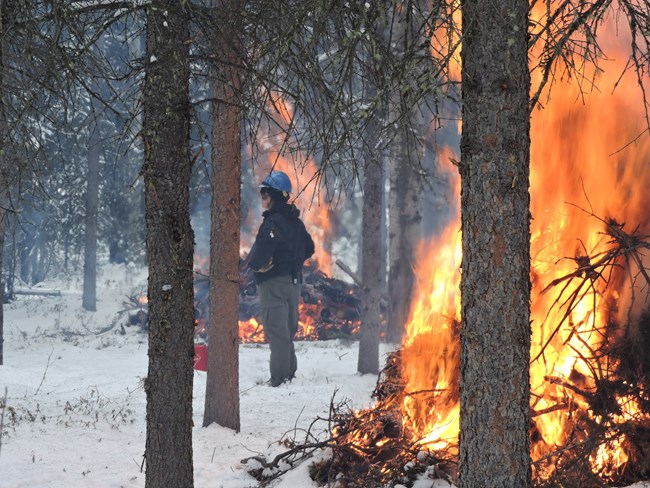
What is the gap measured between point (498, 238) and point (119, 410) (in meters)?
7.06

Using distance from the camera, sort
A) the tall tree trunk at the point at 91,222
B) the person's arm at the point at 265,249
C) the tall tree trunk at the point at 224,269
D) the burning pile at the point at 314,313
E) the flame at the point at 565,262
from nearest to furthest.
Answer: the flame at the point at 565,262
the tall tree trunk at the point at 224,269
the person's arm at the point at 265,249
the burning pile at the point at 314,313
the tall tree trunk at the point at 91,222

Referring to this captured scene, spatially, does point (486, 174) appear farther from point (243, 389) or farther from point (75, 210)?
point (75, 210)

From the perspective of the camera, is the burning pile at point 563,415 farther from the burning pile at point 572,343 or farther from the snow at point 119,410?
the snow at point 119,410

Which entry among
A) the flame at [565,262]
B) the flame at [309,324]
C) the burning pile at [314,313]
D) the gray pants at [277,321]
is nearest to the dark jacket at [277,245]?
the gray pants at [277,321]

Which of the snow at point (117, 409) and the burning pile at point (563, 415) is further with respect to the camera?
the snow at point (117, 409)

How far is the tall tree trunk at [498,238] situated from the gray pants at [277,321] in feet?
24.4

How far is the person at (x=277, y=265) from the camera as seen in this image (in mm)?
10930

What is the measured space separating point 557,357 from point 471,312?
8.84ft

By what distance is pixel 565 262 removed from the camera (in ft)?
20.6

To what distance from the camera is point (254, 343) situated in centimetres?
1569

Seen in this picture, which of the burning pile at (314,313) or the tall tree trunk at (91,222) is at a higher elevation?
the tall tree trunk at (91,222)

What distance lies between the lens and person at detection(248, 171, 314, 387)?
10930 millimetres

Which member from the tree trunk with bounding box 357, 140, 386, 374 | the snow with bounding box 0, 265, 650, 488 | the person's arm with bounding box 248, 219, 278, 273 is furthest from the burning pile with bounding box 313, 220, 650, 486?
the tree trunk with bounding box 357, 140, 386, 374

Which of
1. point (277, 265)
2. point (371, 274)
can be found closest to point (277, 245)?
point (277, 265)
